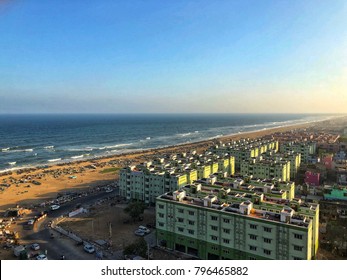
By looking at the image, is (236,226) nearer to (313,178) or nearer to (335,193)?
(335,193)

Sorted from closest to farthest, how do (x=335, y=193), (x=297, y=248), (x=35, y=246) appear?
1. (x=297, y=248)
2. (x=35, y=246)
3. (x=335, y=193)

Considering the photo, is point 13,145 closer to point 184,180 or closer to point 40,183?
point 40,183

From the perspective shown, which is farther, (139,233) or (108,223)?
(108,223)

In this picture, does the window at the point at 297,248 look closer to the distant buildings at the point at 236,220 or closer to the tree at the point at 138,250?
the distant buildings at the point at 236,220

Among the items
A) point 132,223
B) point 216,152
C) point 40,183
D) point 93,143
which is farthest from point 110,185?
point 93,143

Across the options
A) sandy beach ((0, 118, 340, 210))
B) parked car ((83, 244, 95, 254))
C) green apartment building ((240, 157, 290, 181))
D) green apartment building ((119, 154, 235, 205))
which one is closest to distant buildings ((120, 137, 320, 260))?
green apartment building ((119, 154, 235, 205))

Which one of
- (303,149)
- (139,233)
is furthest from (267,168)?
(139,233)
